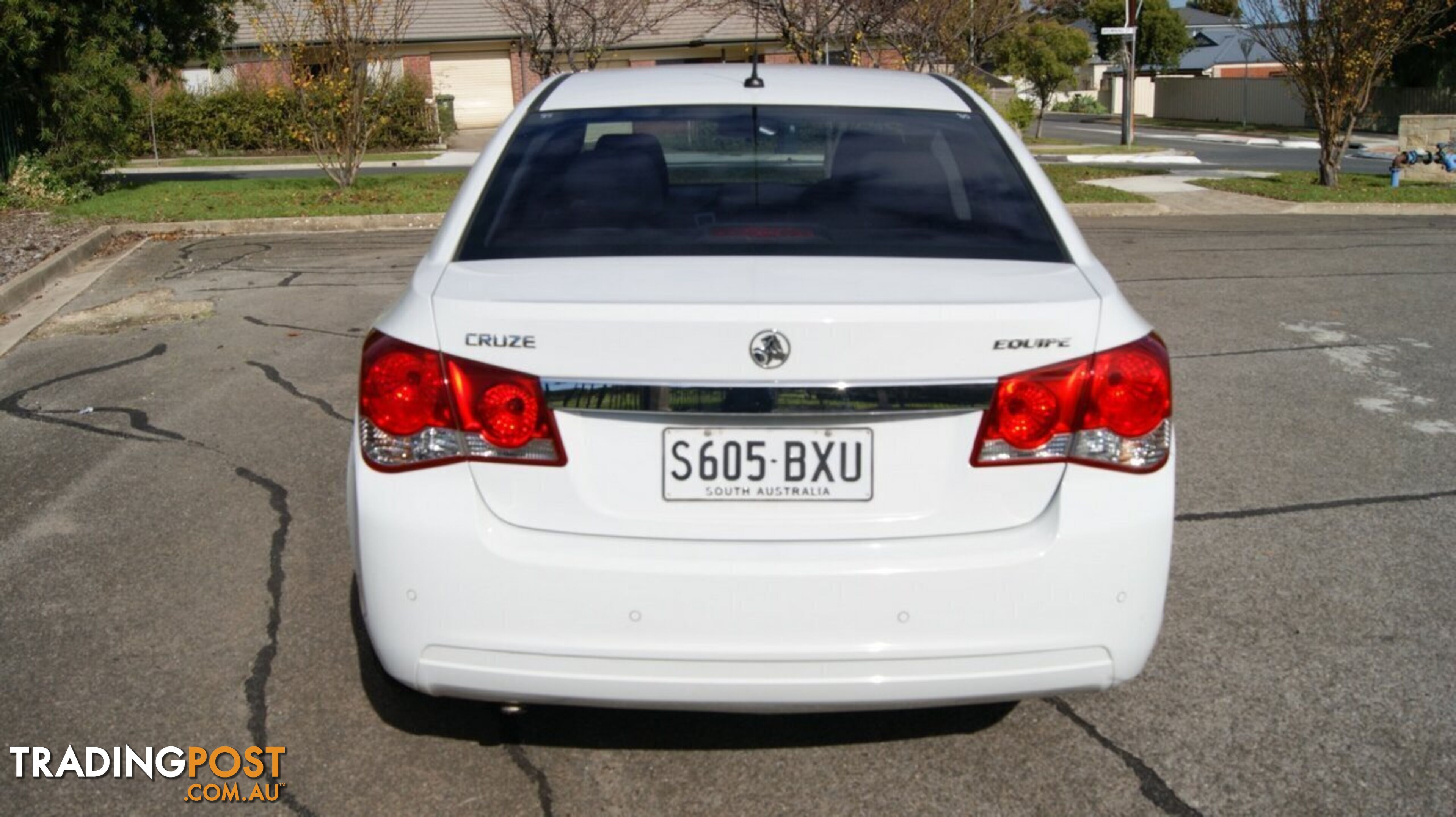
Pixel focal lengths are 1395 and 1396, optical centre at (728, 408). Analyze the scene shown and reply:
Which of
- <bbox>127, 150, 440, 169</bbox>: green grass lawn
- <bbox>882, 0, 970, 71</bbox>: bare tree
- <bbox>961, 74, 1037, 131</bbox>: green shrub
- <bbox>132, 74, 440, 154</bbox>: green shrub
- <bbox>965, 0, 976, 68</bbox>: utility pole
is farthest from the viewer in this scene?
→ <bbox>132, 74, 440, 154</bbox>: green shrub

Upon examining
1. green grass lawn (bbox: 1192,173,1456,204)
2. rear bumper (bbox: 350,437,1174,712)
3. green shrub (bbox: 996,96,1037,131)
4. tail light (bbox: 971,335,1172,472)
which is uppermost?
green shrub (bbox: 996,96,1037,131)

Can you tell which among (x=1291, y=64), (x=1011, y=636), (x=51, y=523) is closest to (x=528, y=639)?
(x=1011, y=636)

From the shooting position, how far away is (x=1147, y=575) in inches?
119

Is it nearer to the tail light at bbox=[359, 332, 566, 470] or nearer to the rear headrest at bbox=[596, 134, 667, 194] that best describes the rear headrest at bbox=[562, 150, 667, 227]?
the rear headrest at bbox=[596, 134, 667, 194]

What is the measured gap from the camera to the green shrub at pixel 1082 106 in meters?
70.5

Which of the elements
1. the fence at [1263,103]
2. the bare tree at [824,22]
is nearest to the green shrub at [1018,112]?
the fence at [1263,103]

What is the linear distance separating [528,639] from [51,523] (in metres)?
3.23

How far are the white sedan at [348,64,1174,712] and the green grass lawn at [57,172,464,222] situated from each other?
13858 millimetres

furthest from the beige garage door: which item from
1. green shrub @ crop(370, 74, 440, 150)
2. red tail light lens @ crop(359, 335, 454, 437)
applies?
red tail light lens @ crop(359, 335, 454, 437)

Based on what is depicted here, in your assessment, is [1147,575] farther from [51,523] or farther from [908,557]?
[51,523]

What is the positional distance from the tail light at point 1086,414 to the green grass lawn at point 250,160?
28.4 meters

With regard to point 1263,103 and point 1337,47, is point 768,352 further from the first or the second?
point 1263,103

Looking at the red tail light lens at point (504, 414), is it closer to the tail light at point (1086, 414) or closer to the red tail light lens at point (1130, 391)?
the tail light at point (1086, 414)

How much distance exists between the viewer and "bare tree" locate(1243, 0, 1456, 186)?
1825 cm
